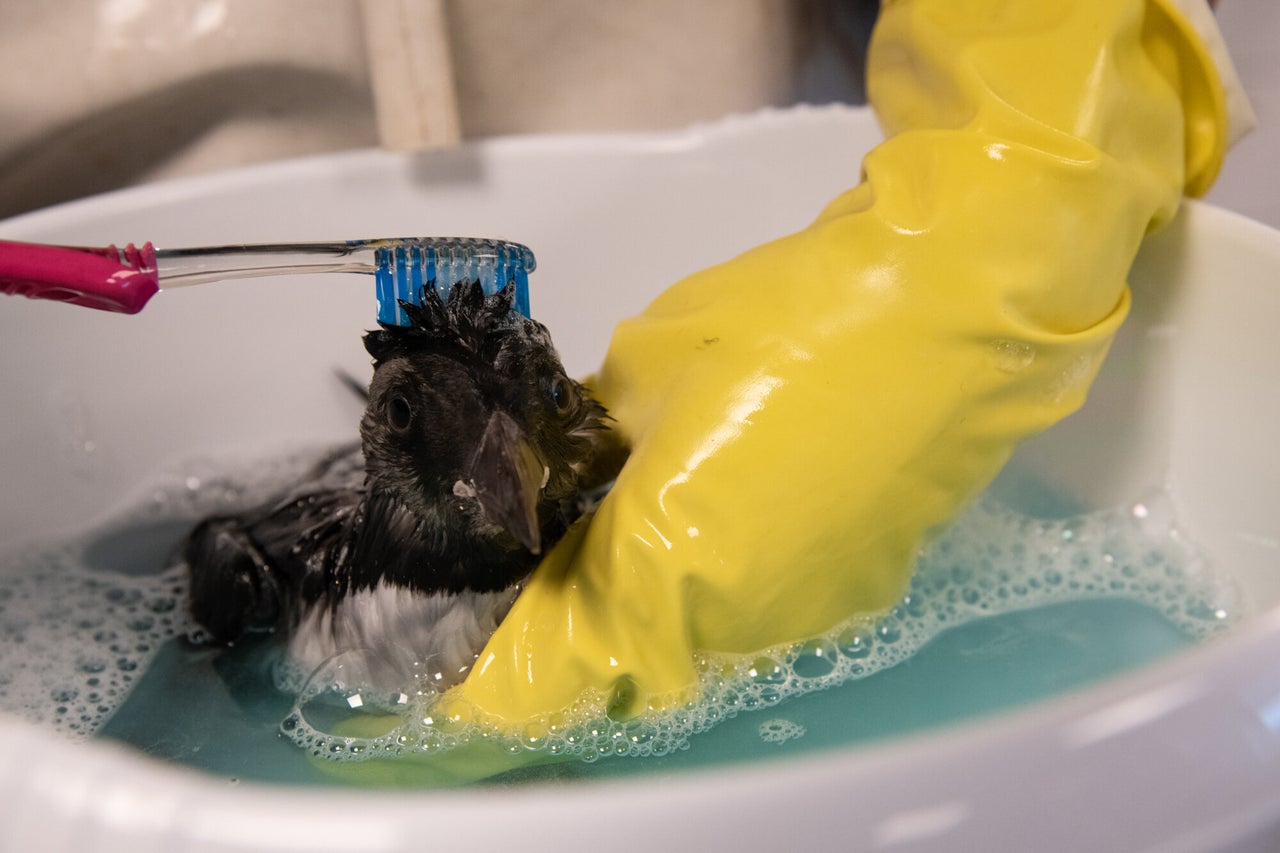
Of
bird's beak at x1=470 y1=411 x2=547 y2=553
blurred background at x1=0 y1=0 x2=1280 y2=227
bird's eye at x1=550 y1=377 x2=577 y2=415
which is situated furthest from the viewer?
blurred background at x1=0 y1=0 x2=1280 y2=227

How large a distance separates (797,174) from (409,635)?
26.6 inches

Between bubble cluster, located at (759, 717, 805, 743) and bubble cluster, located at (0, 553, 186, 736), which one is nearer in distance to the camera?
bubble cluster, located at (759, 717, 805, 743)

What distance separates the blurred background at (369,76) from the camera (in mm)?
1093

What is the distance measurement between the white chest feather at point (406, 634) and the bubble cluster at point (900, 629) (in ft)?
0.06

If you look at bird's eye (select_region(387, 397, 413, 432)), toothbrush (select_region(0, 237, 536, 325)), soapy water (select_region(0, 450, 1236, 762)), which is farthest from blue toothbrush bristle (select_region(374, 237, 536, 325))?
soapy water (select_region(0, 450, 1236, 762))

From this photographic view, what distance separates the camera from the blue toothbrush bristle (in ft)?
2.43

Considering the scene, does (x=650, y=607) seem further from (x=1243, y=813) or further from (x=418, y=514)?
(x=1243, y=813)

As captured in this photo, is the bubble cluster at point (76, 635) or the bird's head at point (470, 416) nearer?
the bird's head at point (470, 416)

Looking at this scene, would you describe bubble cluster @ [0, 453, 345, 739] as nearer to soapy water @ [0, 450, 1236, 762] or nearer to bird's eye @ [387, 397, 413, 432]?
soapy water @ [0, 450, 1236, 762]

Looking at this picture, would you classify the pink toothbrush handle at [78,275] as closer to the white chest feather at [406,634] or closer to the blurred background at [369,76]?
the white chest feather at [406,634]

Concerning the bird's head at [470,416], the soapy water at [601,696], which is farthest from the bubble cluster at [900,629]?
the bird's head at [470,416]

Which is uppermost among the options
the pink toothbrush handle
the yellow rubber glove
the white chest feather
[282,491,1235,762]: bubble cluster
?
the pink toothbrush handle

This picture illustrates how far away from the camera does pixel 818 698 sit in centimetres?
76

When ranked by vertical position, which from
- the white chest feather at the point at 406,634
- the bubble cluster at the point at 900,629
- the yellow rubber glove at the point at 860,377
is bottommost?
the bubble cluster at the point at 900,629
